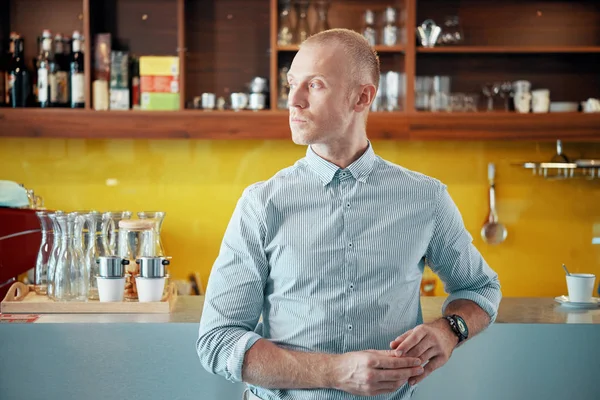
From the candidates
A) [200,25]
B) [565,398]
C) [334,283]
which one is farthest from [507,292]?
[334,283]

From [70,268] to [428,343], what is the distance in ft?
3.59

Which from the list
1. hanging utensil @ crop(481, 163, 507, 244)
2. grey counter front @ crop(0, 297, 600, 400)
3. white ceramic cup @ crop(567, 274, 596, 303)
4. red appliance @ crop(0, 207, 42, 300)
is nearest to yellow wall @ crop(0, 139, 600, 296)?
hanging utensil @ crop(481, 163, 507, 244)

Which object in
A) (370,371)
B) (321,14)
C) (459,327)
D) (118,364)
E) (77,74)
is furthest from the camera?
(321,14)

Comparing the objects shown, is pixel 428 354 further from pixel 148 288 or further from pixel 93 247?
pixel 93 247

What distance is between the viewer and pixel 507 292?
11.3ft

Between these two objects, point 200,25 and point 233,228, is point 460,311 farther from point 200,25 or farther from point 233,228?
point 200,25

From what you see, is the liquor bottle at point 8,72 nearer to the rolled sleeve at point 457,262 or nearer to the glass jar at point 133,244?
the glass jar at point 133,244

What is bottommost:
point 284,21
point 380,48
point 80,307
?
point 80,307

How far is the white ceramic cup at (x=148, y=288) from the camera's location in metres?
2.08

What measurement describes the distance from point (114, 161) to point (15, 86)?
1.77 ft

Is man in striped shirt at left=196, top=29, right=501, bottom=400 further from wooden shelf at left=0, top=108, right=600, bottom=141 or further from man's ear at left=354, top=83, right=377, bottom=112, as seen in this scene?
wooden shelf at left=0, top=108, right=600, bottom=141

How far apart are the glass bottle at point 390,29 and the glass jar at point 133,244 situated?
1362mm

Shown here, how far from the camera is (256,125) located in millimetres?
3023

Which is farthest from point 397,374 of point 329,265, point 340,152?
point 340,152
